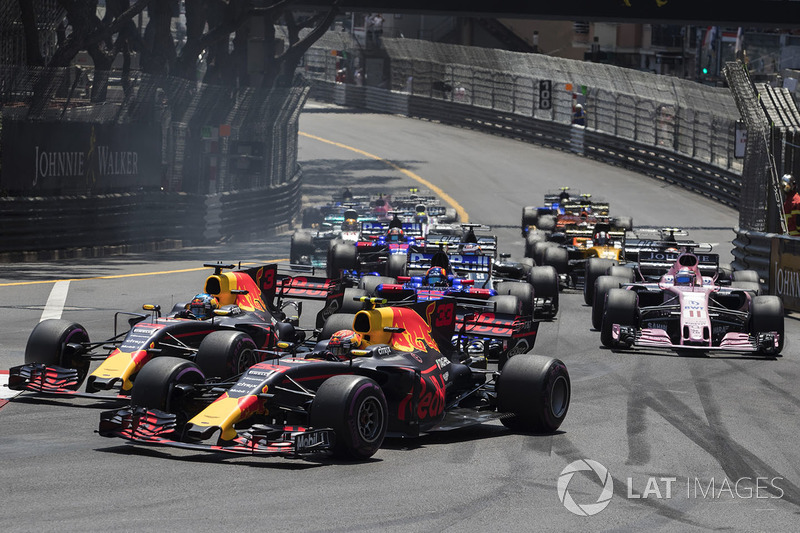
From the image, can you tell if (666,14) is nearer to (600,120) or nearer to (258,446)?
(600,120)

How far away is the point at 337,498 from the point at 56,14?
30210mm

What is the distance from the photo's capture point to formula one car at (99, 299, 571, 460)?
10.7 meters

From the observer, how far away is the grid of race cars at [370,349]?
1097cm

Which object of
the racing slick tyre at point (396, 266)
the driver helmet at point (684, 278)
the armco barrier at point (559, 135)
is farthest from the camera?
the armco barrier at point (559, 135)

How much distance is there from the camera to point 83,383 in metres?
14.5

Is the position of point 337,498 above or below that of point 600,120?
below

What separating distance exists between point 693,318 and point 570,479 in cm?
835

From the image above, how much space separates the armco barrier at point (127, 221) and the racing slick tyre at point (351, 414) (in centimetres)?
1786

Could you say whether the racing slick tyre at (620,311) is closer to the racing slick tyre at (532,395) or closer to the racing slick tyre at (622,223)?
the racing slick tyre at (532,395)

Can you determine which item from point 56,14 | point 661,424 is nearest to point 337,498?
point 661,424

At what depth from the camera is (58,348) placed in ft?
44.8

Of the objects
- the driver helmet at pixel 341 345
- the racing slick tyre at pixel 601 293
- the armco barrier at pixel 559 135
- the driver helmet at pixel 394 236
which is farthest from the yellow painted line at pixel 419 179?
the driver helmet at pixel 341 345

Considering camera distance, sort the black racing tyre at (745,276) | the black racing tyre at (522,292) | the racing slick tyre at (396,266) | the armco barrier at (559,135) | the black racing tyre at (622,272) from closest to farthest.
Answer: the black racing tyre at (522,292) → the black racing tyre at (622,272) → the black racing tyre at (745,276) → the racing slick tyre at (396,266) → the armco barrier at (559,135)

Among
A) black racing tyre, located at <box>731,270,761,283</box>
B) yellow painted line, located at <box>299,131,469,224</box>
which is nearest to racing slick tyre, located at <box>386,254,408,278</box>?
black racing tyre, located at <box>731,270,761,283</box>
